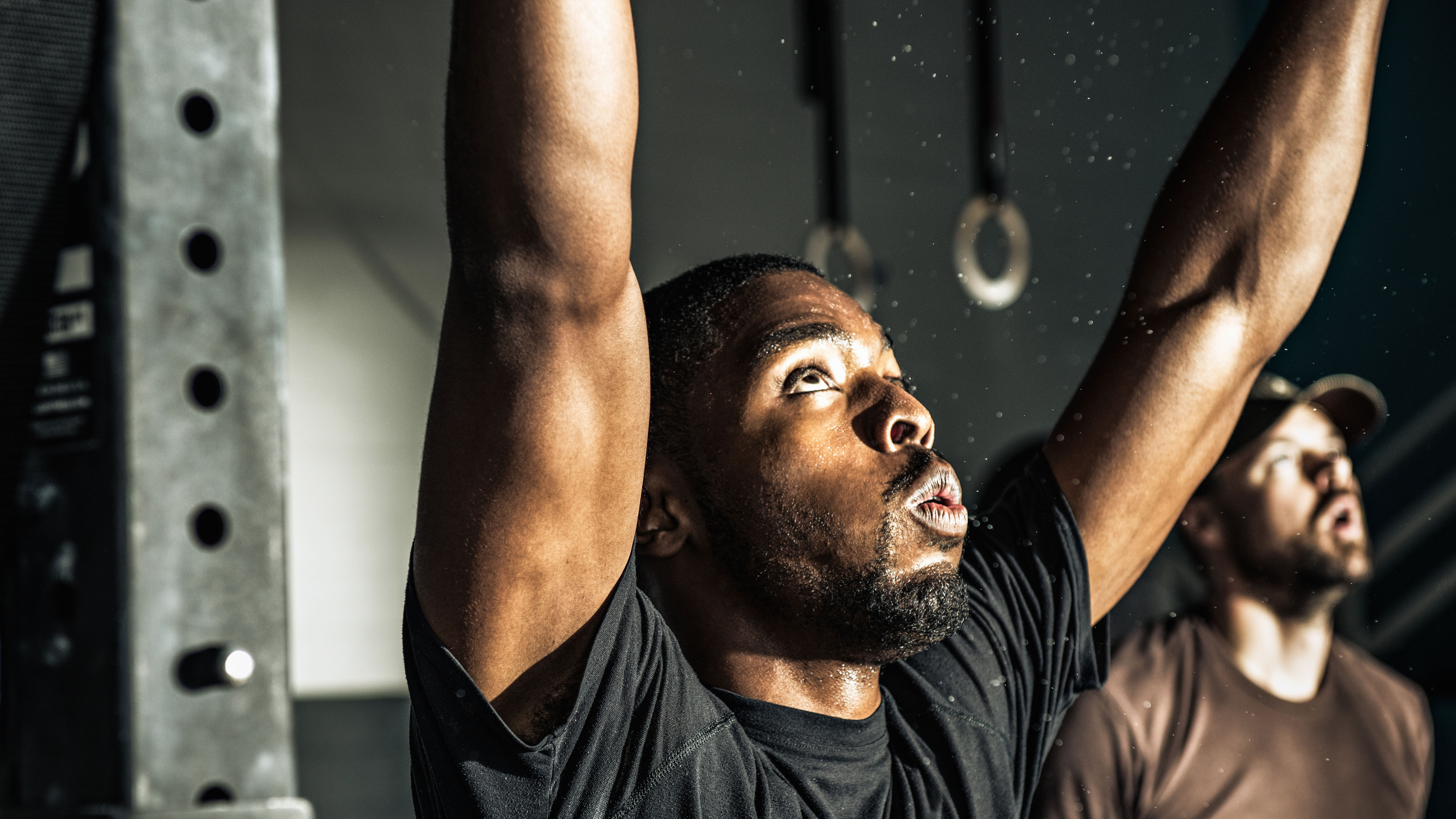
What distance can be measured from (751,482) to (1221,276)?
378 mm

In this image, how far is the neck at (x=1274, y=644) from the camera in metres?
1.64

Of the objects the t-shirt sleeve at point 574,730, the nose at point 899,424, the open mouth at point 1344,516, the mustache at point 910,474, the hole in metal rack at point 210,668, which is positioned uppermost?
the hole in metal rack at point 210,668

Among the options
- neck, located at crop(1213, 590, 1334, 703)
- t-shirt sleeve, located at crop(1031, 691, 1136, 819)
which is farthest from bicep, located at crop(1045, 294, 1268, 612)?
neck, located at crop(1213, 590, 1334, 703)

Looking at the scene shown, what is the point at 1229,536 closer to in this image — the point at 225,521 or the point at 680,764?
the point at 680,764

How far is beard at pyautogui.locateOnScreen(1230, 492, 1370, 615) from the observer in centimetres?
167

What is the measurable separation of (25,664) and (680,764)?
1.22 feet

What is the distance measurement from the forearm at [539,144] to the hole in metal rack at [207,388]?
18 centimetres

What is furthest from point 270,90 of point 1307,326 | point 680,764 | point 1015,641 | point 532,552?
point 1307,326

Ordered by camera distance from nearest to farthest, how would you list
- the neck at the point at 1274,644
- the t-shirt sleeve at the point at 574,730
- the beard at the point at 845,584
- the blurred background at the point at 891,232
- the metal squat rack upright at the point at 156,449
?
1. the metal squat rack upright at the point at 156,449
2. the t-shirt sleeve at the point at 574,730
3. the beard at the point at 845,584
4. the neck at the point at 1274,644
5. the blurred background at the point at 891,232

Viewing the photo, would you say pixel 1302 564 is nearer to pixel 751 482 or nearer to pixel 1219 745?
pixel 1219 745

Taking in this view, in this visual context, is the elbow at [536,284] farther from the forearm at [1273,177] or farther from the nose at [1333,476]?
the nose at [1333,476]

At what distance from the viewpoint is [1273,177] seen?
2.90 feet

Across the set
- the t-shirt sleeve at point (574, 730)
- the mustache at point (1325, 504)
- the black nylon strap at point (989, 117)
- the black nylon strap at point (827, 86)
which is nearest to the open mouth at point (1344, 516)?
the mustache at point (1325, 504)

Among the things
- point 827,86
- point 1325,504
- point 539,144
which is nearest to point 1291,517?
point 1325,504
